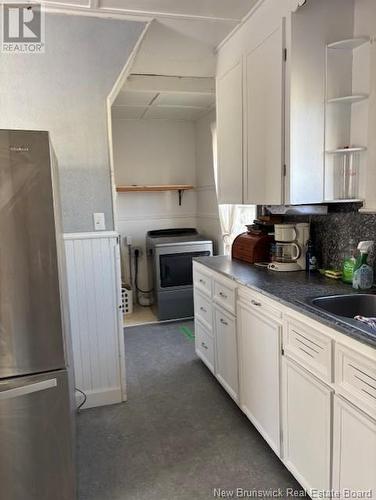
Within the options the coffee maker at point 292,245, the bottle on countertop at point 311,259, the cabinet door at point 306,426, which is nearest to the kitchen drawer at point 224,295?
the coffee maker at point 292,245

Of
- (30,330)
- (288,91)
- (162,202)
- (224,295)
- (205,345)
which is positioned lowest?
(205,345)

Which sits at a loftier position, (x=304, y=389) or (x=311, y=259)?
(x=311, y=259)

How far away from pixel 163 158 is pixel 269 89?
2.80 metres

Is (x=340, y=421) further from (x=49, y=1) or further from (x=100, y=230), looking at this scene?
(x=49, y=1)

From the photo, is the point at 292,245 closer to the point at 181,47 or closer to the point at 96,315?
the point at 96,315

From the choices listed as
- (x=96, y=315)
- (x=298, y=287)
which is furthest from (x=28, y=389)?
(x=298, y=287)

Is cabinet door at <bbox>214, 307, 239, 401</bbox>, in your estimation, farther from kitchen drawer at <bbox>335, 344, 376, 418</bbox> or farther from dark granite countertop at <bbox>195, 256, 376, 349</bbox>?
kitchen drawer at <bbox>335, 344, 376, 418</bbox>

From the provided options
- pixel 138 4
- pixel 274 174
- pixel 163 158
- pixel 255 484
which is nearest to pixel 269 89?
pixel 274 174

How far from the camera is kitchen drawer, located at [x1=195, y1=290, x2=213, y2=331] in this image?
2.84 meters

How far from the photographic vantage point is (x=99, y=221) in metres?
2.46

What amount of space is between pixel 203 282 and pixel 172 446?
3.91ft

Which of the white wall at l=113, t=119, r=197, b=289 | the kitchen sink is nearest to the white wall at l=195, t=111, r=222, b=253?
the white wall at l=113, t=119, r=197, b=289

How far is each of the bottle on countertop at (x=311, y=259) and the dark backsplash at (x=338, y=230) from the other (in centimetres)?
7

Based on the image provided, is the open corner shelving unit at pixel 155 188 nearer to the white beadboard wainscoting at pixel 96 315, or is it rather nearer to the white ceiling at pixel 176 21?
the white ceiling at pixel 176 21
